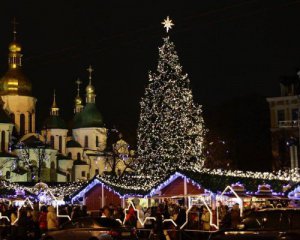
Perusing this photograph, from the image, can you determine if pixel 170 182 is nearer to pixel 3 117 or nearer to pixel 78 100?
pixel 3 117

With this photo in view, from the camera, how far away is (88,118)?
102 meters

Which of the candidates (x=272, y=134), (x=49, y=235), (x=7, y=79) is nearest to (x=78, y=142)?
(x=7, y=79)

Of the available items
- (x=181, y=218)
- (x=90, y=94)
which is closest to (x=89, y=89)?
(x=90, y=94)

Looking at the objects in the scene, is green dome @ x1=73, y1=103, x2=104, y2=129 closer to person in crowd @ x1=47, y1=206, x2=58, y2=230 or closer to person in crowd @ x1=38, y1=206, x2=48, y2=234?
person in crowd @ x1=38, y1=206, x2=48, y2=234

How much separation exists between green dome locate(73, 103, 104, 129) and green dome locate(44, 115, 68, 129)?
4018mm

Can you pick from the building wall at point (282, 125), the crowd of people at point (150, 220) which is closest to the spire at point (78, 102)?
the building wall at point (282, 125)

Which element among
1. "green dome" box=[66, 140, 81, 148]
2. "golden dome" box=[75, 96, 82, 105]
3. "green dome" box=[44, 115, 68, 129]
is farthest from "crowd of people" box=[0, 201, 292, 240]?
"golden dome" box=[75, 96, 82, 105]

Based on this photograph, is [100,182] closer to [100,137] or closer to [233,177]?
[233,177]

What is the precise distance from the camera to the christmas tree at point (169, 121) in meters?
39.1

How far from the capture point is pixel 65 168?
93875 mm

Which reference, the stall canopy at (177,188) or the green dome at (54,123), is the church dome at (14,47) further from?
the stall canopy at (177,188)

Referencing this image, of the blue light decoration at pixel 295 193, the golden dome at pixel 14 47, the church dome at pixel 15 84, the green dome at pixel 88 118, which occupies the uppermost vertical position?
the golden dome at pixel 14 47

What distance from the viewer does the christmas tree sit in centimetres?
3906

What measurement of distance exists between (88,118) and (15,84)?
13203 millimetres
